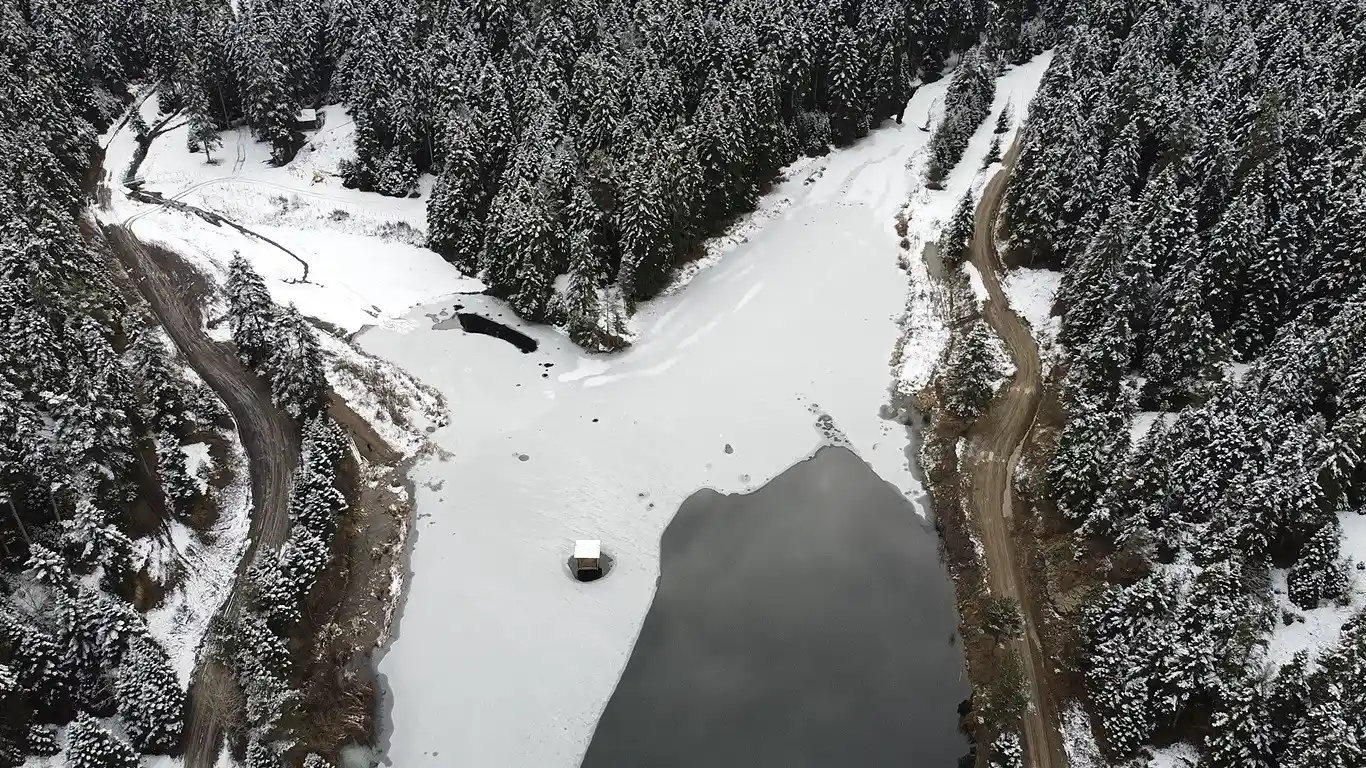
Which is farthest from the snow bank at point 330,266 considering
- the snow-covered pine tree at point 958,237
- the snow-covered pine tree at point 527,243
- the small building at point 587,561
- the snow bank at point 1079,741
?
the snow bank at point 1079,741

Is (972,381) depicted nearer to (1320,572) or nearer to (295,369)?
(1320,572)

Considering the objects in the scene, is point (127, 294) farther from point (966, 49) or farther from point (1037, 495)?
point (966, 49)

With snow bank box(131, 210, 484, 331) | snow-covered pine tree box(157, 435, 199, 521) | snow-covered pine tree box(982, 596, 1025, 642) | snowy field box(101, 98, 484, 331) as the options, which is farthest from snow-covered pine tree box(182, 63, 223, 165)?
snow-covered pine tree box(982, 596, 1025, 642)

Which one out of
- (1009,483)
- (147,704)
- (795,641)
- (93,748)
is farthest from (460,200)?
(1009,483)

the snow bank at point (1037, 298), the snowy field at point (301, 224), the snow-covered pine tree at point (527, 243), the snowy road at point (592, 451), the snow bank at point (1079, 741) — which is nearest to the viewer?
the snow bank at point (1079, 741)

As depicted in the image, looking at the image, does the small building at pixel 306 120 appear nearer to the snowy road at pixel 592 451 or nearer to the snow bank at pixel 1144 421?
the snowy road at pixel 592 451

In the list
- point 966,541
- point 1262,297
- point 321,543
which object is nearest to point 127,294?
point 321,543
